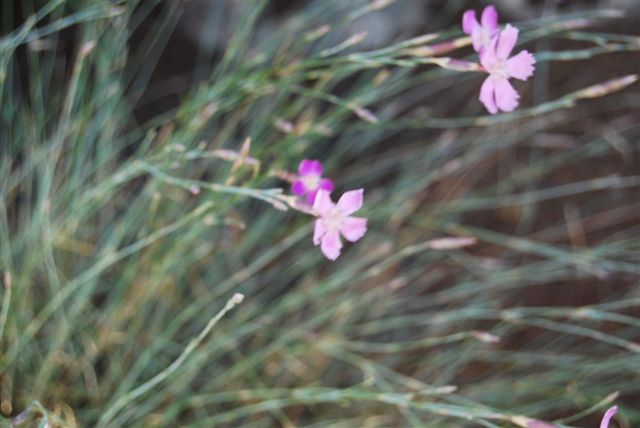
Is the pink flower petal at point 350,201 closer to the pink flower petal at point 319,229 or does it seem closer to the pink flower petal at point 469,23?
the pink flower petal at point 319,229

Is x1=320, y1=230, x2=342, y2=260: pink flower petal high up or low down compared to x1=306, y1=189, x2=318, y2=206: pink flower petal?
down

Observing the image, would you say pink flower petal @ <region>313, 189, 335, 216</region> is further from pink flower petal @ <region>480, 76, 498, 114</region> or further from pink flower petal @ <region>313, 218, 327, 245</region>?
pink flower petal @ <region>480, 76, 498, 114</region>

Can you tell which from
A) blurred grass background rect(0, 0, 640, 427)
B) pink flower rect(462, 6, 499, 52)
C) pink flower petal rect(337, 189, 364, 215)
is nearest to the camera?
pink flower petal rect(337, 189, 364, 215)

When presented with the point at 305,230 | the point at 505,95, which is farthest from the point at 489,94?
the point at 305,230

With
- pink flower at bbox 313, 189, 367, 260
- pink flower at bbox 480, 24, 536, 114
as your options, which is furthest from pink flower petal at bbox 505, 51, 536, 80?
pink flower at bbox 313, 189, 367, 260

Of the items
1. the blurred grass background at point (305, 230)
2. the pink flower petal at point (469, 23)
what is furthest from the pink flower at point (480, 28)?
the blurred grass background at point (305, 230)

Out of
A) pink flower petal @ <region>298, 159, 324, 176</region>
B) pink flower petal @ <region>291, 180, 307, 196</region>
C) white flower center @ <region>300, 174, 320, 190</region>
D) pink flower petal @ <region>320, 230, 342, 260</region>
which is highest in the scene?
pink flower petal @ <region>298, 159, 324, 176</region>

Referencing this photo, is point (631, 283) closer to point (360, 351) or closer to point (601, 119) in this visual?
point (601, 119)
